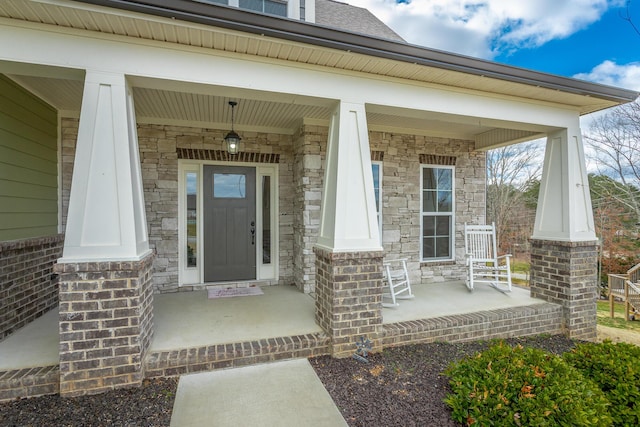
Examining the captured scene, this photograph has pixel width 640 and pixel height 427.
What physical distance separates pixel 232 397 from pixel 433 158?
4769mm

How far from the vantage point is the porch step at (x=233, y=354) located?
257cm

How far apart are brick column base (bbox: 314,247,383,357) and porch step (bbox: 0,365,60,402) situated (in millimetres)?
2263

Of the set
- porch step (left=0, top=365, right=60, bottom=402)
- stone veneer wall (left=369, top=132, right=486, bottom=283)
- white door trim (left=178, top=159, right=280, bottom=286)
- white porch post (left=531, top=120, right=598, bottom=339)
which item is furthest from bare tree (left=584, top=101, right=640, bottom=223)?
porch step (left=0, top=365, right=60, bottom=402)

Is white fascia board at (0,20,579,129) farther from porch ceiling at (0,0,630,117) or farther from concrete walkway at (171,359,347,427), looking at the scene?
concrete walkway at (171,359,347,427)

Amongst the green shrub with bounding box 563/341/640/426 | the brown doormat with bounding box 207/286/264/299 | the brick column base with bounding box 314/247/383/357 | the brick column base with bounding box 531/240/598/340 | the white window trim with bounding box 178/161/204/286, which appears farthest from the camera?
the white window trim with bounding box 178/161/204/286

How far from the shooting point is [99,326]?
2.34 metres

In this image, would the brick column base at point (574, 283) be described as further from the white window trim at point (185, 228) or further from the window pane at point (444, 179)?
the white window trim at point (185, 228)

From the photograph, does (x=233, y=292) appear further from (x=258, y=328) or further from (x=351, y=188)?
(x=351, y=188)

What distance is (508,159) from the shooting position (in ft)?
42.2

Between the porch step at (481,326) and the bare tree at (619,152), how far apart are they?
9.78 meters

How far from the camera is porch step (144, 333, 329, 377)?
101 inches

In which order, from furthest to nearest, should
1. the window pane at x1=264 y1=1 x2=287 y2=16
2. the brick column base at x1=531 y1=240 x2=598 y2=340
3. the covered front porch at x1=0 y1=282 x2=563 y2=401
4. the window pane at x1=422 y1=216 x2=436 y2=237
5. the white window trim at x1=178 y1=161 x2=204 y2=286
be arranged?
the window pane at x1=422 y1=216 x2=436 y2=237, the white window trim at x1=178 y1=161 x2=204 y2=286, the window pane at x1=264 y1=1 x2=287 y2=16, the brick column base at x1=531 y1=240 x2=598 y2=340, the covered front porch at x1=0 y1=282 x2=563 y2=401

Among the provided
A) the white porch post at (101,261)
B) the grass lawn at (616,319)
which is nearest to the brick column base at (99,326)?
the white porch post at (101,261)

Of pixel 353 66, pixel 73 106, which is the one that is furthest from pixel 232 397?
pixel 73 106
